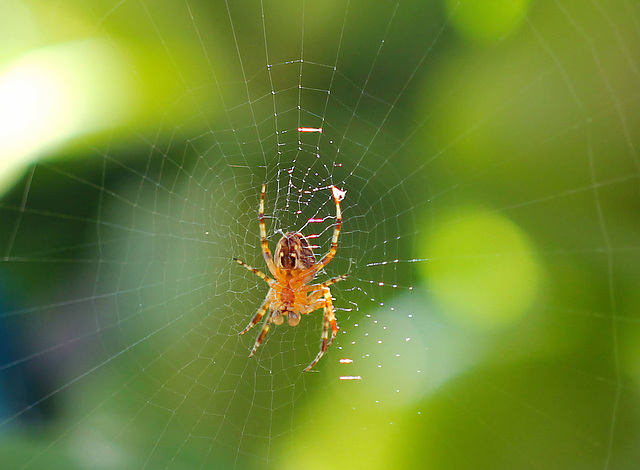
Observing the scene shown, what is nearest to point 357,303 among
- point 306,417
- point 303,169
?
point 306,417

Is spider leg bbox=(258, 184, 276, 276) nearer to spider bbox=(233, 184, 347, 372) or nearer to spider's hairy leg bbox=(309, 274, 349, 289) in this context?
spider bbox=(233, 184, 347, 372)

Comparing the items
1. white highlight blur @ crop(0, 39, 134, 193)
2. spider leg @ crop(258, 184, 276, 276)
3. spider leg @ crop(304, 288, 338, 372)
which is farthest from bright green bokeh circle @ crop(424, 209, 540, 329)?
white highlight blur @ crop(0, 39, 134, 193)

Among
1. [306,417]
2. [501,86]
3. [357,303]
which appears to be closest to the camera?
[501,86]

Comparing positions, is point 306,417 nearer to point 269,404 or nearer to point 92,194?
point 269,404

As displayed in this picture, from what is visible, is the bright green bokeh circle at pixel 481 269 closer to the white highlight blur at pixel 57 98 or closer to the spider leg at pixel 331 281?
the spider leg at pixel 331 281

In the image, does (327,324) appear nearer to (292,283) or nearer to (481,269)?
(292,283)

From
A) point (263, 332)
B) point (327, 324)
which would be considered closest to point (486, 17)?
point (327, 324)

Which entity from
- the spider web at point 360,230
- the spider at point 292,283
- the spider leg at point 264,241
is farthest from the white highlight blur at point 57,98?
the spider at point 292,283
